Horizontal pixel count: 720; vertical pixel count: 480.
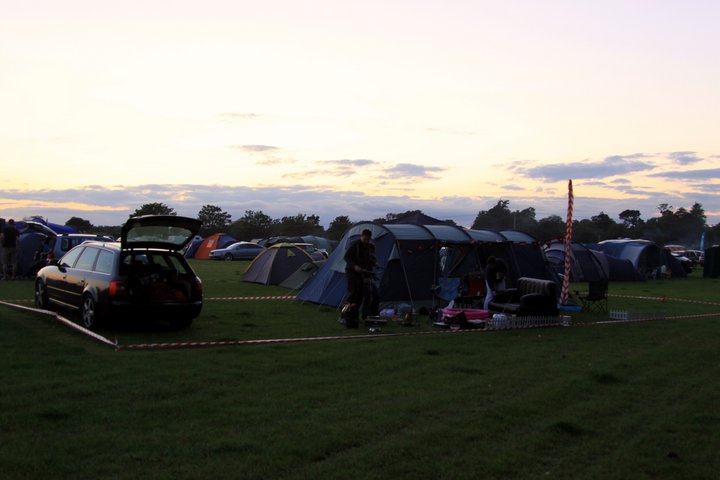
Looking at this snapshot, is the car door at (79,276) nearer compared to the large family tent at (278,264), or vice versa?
the car door at (79,276)

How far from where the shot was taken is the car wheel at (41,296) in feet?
44.8

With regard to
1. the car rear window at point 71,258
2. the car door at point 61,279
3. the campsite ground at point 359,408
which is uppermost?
the car rear window at point 71,258

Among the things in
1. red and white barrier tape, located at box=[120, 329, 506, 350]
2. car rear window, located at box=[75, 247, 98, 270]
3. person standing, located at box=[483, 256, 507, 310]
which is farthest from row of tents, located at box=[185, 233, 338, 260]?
Result: red and white barrier tape, located at box=[120, 329, 506, 350]

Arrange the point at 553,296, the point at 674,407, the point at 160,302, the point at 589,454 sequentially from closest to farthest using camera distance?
the point at 589,454 < the point at 674,407 < the point at 160,302 < the point at 553,296

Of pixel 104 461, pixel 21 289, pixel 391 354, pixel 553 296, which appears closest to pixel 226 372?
pixel 391 354

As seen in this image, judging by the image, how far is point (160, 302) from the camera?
450 inches

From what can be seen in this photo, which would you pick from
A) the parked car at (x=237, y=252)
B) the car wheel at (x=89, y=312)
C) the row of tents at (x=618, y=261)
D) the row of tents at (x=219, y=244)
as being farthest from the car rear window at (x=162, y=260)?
the row of tents at (x=219, y=244)

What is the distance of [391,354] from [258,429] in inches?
163

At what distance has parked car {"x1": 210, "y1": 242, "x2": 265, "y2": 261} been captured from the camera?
44.8m

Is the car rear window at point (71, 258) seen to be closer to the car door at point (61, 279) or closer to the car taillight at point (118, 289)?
the car door at point (61, 279)

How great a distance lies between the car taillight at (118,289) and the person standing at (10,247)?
12.9 m

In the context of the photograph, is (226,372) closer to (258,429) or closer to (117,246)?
(258,429)

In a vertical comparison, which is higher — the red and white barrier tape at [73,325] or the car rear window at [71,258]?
the car rear window at [71,258]

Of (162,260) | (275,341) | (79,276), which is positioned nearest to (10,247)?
(79,276)
